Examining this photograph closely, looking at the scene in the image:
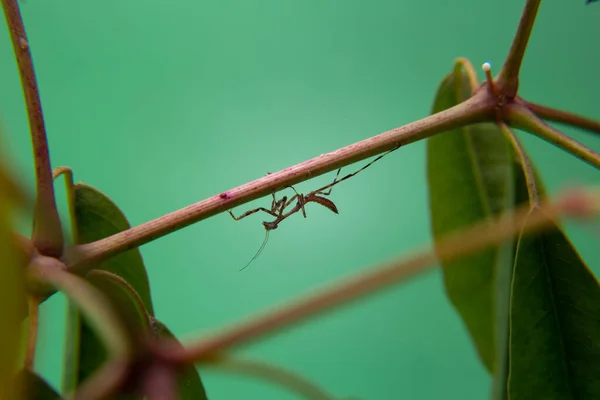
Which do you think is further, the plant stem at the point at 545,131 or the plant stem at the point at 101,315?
the plant stem at the point at 545,131

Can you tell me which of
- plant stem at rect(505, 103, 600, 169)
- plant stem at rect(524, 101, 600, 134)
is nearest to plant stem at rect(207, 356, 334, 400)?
plant stem at rect(505, 103, 600, 169)

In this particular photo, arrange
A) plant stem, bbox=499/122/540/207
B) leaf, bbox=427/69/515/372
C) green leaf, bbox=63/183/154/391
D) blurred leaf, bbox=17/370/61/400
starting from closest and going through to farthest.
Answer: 1. blurred leaf, bbox=17/370/61/400
2. plant stem, bbox=499/122/540/207
3. green leaf, bbox=63/183/154/391
4. leaf, bbox=427/69/515/372

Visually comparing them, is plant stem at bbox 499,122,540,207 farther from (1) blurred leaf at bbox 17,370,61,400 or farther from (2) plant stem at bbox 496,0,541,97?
(1) blurred leaf at bbox 17,370,61,400

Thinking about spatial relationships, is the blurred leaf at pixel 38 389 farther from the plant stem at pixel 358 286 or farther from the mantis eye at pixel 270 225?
the mantis eye at pixel 270 225

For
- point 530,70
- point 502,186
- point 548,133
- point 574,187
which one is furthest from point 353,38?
point 574,187

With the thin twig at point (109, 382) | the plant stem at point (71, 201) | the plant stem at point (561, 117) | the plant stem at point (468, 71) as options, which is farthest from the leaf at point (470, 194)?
the thin twig at point (109, 382)

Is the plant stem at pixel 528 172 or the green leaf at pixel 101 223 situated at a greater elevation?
the green leaf at pixel 101 223
